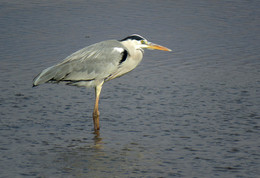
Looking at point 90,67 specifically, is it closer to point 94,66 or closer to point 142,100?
point 94,66

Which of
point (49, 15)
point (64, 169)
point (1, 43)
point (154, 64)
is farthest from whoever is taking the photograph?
point (49, 15)

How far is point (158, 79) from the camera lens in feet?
34.1

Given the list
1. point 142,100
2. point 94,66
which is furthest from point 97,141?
point 142,100

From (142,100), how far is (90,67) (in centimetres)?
113

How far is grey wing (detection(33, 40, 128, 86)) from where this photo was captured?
855cm

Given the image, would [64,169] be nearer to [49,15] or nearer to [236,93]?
[236,93]

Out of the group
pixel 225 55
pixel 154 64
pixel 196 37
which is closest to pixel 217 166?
pixel 154 64

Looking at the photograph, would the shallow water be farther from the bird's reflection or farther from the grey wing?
the grey wing

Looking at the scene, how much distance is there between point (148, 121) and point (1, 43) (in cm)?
606

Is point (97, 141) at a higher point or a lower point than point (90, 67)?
lower

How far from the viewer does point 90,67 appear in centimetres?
864

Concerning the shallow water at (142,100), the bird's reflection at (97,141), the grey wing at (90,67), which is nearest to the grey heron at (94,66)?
the grey wing at (90,67)

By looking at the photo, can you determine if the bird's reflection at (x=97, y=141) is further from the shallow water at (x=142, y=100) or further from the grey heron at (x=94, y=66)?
the grey heron at (x=94, y=66)

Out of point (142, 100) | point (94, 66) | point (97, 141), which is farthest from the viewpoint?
point (142, 100)
